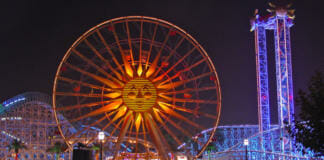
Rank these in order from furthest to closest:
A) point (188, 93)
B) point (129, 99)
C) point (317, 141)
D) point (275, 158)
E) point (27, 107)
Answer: point (27, 107), point (275, 158), point (188, 93), point (129, 99), point (317, 141)

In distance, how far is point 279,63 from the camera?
47062mm

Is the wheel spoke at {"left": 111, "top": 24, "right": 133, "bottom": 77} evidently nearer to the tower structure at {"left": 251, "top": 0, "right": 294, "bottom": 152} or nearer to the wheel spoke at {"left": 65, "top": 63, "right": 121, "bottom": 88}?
the wheel spoke at {"left": 65, "top": 63, "right": 121, "bottom": 88}

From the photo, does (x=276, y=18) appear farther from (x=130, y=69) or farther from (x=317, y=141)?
(x=317, y=141)

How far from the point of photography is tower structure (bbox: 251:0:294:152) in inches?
1817

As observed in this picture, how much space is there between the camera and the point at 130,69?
100ft

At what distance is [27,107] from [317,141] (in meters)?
36.4

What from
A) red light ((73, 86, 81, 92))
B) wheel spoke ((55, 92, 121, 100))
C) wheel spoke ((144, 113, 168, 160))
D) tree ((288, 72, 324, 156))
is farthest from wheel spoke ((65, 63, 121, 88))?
tree ((288, 72, 324, 156))

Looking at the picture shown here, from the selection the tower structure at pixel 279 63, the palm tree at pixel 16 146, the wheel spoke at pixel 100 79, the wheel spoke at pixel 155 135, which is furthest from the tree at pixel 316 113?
the palm tree at pixel 16 146

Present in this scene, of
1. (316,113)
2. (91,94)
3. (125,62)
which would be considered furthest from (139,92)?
(316,113)

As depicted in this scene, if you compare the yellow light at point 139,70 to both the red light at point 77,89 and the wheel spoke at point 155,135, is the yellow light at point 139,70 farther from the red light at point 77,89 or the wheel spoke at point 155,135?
the red light at point 77,89

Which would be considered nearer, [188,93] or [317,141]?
[317,141]

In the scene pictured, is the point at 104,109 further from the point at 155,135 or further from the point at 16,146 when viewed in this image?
the point at 16,146

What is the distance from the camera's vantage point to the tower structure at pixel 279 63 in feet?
151

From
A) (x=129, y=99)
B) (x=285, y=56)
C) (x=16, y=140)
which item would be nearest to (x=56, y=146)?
(x=16, y=140)
